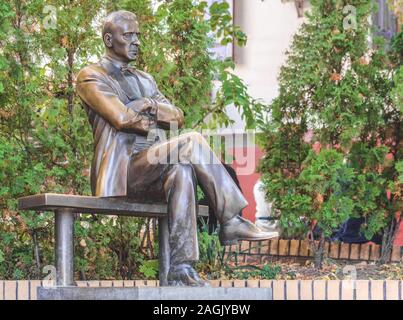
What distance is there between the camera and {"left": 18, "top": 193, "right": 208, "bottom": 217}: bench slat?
636cm

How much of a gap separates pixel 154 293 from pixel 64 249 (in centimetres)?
72

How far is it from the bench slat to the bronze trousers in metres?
0.11

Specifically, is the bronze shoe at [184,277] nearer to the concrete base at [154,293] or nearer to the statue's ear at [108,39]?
the concrete base at [154,293]

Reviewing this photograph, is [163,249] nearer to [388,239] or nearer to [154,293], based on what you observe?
[154,293]

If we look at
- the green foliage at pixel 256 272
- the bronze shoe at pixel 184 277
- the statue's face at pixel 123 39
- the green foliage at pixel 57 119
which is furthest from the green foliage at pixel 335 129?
the bronze shoe at pixel 184 277

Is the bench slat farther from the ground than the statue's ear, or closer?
closer

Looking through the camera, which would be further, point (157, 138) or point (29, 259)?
point (29, 259)

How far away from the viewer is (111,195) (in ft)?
21.6

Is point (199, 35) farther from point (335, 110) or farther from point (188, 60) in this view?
point (335, 110)

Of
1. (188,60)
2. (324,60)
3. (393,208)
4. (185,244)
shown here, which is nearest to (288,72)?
(324,60)

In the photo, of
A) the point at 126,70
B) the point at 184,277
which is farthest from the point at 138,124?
the point at 184,277

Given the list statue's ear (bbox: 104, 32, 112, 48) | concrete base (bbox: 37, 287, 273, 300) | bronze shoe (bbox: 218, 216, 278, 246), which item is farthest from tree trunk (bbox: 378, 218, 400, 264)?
statue's ear (bbox: 104, 32, 112, 48)

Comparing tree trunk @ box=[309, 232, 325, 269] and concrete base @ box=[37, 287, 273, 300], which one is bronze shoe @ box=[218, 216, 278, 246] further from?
tree trunk @ box=[309, 232, 325, 269]
